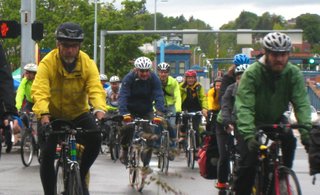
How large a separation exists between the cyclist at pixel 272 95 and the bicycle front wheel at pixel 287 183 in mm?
293

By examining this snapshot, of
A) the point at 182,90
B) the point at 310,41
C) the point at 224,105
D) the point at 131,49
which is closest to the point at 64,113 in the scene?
the point at 224,105

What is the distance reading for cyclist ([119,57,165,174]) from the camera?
13.1 metres

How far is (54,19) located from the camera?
190 feet

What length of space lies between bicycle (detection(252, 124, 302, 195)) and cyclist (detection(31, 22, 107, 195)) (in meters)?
1.45

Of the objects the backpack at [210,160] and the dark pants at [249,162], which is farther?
the backpack at [210,160]

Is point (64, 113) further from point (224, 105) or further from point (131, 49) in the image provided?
point (131, 49)

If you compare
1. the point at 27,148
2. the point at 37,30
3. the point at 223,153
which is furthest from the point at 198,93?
the point at 223,153

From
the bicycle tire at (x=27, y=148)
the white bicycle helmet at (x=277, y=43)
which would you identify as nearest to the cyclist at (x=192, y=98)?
the bicycle tire at (x=27, y=148)

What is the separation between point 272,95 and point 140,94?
5635mm

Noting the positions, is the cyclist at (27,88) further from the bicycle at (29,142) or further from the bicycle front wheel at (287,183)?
the bicycle front wheel at (287,183)

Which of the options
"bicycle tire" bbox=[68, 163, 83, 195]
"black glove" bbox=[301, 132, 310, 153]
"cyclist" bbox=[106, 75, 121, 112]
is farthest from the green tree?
"black glove" bbox=[301, 132, 310, 153]

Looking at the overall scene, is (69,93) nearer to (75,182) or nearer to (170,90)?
(75,182)

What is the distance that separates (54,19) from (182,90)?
131 feet

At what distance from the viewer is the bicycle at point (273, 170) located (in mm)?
7539
